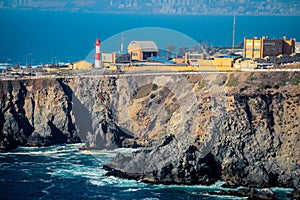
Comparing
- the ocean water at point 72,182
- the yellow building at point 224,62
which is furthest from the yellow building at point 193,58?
the ocean water at point 72,182

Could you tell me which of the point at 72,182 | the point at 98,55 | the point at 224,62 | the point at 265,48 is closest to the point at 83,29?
the point at 98,55

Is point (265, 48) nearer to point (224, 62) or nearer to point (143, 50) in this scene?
point (224, 62)

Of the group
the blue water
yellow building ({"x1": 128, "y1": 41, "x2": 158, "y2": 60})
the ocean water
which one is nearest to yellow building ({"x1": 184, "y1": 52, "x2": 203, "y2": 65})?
yellow building ({"x1": 128, "y1": 41, "x2": 158, "y2": 60})

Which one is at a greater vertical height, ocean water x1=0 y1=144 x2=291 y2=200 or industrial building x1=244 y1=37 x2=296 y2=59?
industrial building x1=244 y1=37 x2=296 y2=59

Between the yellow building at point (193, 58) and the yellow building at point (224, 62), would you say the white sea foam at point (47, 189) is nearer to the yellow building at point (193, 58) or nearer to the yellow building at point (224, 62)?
the yellow building at point (224, 62)

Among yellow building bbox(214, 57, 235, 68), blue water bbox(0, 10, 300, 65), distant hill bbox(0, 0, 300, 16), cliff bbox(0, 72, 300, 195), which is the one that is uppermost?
distant hill bbox(0, 0, 300, 16)

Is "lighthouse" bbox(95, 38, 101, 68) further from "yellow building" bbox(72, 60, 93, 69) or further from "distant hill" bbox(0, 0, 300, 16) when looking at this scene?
"distant hill" bbox(0, 0, 300, 16)

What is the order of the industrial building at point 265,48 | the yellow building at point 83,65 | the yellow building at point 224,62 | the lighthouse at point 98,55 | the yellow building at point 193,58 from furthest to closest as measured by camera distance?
1. the yellow building at point 83,65
2. the lighthouse at point 98,55
3. the yellow building at point 193,58
4. the industrial building at point 265,48
5. the yellow building at point 224,62
